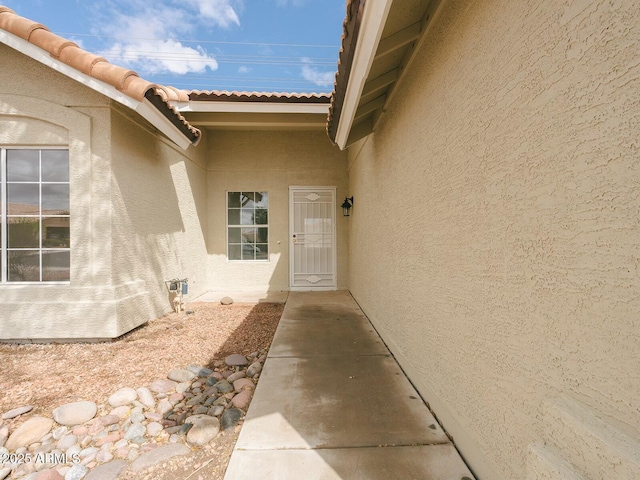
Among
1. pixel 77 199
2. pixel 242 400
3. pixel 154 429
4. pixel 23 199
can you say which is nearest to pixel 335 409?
pixel 242 400

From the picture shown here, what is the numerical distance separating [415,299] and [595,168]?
221 centimetres

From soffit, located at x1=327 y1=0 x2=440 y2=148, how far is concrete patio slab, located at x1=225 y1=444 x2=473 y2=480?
322 cm

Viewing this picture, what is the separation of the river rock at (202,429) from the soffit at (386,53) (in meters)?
3.48

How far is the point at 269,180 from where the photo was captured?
8.45 metres

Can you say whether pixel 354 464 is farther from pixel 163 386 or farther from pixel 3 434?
pixel 3 434

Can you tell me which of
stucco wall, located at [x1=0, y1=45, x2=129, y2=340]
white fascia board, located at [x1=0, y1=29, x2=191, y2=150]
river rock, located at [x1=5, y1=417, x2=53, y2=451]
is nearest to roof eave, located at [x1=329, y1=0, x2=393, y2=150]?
Result: white fascia board, located at [x1=0, y1=29, x2=191, y2=150]

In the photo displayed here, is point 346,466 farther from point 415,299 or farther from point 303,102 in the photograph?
point 303,102

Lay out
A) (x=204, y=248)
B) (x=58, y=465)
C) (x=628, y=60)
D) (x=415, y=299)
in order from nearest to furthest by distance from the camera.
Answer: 1. (x=628, y=60)
2. (x=58, y=465)
3. (x=415, y=299)
4. (x=204, y=248)

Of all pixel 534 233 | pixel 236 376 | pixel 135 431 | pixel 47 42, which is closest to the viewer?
pixel 534 233

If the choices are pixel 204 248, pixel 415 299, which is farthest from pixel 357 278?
pixel 204 248

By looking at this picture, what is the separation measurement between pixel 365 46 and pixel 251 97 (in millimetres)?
4385

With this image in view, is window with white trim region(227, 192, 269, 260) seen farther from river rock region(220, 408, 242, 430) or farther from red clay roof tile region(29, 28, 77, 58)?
river rock region(220, 408, 242, 430)

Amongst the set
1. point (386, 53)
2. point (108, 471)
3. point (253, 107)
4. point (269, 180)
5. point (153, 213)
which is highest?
point (253, 107)

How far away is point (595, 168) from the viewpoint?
1156mm
